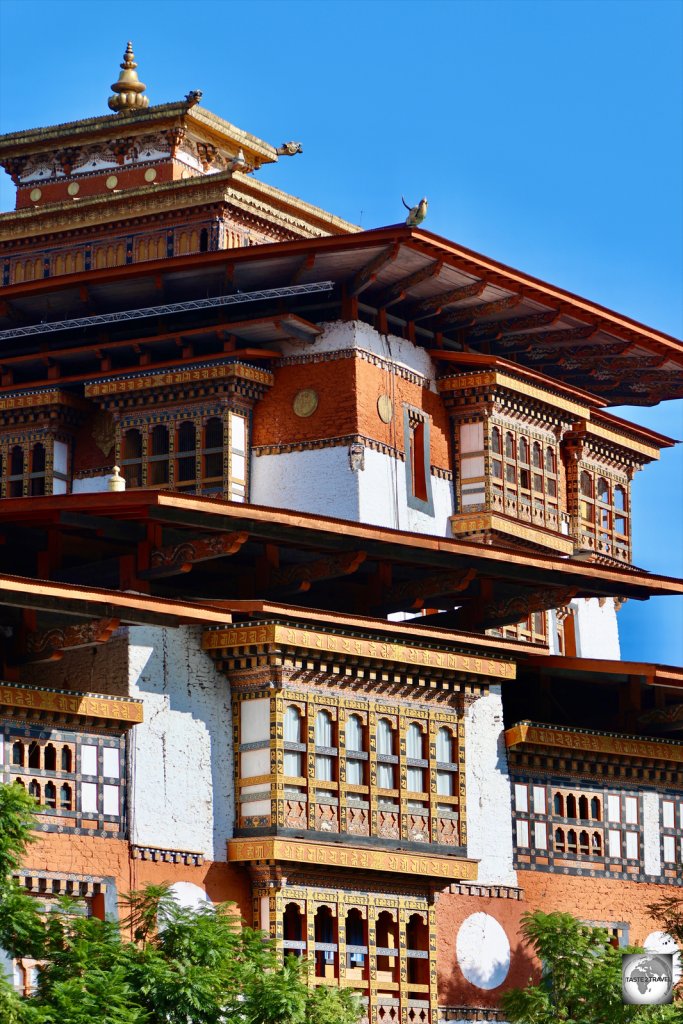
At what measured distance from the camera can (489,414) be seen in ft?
A: 126

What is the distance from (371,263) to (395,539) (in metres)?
6.15

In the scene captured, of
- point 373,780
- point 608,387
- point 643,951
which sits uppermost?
point 608,387

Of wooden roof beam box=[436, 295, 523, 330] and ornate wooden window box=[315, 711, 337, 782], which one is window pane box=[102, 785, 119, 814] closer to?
ornate wooden window box=[315, 711, 337, 782]

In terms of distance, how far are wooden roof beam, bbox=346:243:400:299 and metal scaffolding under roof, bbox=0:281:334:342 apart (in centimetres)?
36

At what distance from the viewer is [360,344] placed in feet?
121

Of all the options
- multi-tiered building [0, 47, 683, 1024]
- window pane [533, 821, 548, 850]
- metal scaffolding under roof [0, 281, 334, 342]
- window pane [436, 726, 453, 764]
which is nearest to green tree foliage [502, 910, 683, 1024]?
multi-tiered building [0, 47, 683, 1024]

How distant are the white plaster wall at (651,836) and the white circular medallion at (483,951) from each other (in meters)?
3.17

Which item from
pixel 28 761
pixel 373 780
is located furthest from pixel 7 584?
pixel 373 780

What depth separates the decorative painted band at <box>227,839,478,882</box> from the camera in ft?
94.8

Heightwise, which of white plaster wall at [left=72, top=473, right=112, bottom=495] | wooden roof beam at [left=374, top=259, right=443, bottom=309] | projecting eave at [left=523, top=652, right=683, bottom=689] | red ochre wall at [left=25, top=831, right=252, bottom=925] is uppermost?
wooden roof beam at [left=374, top=259, right=443, bottom=309]

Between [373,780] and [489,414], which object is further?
[489,414]

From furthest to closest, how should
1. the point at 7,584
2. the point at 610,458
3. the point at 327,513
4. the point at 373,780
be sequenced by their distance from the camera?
the point at 610,458
the point at 327,513
the point at 373,780
the point at 7,584

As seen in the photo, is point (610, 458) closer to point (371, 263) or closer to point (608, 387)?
point (608, 387)

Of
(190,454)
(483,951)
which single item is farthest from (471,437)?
(483,951)
